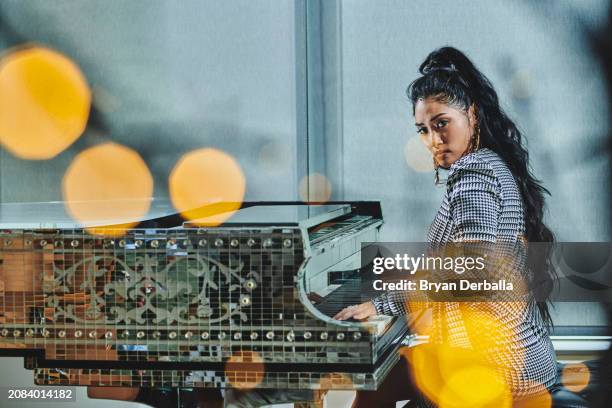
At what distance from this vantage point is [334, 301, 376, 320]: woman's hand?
1.47 m

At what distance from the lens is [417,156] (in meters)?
3.05

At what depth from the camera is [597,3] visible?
9.78ft

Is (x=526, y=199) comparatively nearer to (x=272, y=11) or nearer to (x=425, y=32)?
(x=425, y=32)

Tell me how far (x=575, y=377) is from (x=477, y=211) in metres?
0.46

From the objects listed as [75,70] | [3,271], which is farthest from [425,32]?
[3,271]

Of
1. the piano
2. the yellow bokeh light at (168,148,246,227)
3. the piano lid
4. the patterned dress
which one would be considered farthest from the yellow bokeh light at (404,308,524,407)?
the yellow bokeh light at (168,148,246,227)

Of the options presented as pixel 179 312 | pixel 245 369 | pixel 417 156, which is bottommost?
pixel 245 369

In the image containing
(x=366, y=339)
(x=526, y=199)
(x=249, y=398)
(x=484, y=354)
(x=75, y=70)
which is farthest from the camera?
(x=75, y=70)

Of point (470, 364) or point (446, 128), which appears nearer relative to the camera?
point (470, 364)

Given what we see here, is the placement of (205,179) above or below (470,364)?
above

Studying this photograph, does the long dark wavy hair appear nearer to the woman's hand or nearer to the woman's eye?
the woman's eye

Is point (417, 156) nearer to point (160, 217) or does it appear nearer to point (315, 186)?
point (315, 186)

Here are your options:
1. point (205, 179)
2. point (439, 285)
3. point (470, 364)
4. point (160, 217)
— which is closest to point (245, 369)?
point (160, 217)

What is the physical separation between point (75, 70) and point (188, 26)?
0.56 metres
